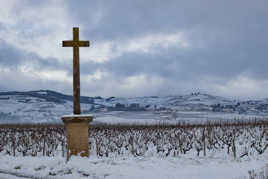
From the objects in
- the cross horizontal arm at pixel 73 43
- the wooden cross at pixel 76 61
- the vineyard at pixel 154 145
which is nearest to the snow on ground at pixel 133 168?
the wooden cross at pixel 76 61

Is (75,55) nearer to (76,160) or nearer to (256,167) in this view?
(76,160)

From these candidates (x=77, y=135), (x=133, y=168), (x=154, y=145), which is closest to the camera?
(x=133, y=168)

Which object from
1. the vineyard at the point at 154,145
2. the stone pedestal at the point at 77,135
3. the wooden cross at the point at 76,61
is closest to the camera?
the stone pedestal at the point at 77,135

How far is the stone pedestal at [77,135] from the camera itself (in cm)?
1008

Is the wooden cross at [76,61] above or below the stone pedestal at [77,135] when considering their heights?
above

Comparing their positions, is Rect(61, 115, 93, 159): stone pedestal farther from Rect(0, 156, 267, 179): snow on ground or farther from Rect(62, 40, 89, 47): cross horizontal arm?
Rect(62, 40, 89, 47): cross horizontal arm

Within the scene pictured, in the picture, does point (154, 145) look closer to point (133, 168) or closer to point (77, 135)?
point (77, 135)

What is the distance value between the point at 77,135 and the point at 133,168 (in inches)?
89.6

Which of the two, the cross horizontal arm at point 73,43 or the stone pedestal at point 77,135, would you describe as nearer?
the stone pedestal at point 77,135

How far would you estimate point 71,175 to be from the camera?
8625 millimetres

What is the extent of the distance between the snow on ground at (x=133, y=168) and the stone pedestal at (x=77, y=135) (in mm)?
383

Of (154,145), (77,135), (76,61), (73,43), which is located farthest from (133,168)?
(154,145)

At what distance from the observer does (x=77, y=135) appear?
1016 cm

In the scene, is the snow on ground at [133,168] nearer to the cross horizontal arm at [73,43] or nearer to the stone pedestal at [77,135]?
the stone pedestal at [77,135]
